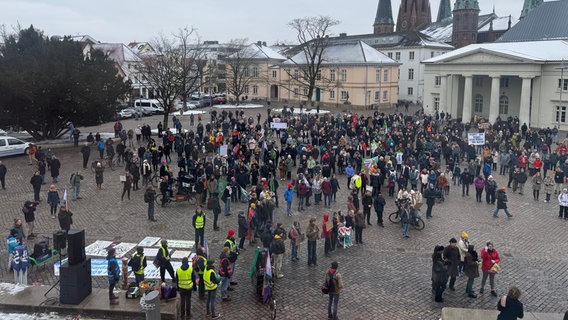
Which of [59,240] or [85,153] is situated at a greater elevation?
[85,153]

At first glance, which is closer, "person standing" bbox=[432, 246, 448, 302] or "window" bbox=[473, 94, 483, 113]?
"person standing" bbox=[432, 246, 448, 302]

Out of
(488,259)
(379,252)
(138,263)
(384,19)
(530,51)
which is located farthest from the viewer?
(384,19)

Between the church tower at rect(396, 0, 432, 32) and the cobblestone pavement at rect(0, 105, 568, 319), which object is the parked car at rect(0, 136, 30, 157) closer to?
the cobblestone pavement at rect(0, 105, 568, 319)

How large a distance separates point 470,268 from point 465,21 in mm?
88721

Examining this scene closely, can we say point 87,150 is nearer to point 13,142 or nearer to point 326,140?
point 13,142

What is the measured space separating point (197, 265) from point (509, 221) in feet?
44.8

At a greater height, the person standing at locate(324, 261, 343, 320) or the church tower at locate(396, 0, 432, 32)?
the church tower at locate(396, 0, 432, 32)

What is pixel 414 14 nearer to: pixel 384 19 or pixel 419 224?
pixel 384 19

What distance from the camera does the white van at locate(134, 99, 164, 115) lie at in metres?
59.9

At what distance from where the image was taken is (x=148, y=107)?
61.7 m

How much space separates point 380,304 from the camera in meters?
13.1

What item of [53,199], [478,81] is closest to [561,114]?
[478,81]

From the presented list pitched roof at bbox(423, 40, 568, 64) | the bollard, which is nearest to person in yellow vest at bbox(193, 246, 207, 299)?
the bollard

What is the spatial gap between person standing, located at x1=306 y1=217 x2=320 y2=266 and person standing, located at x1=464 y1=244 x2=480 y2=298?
4275 mm
